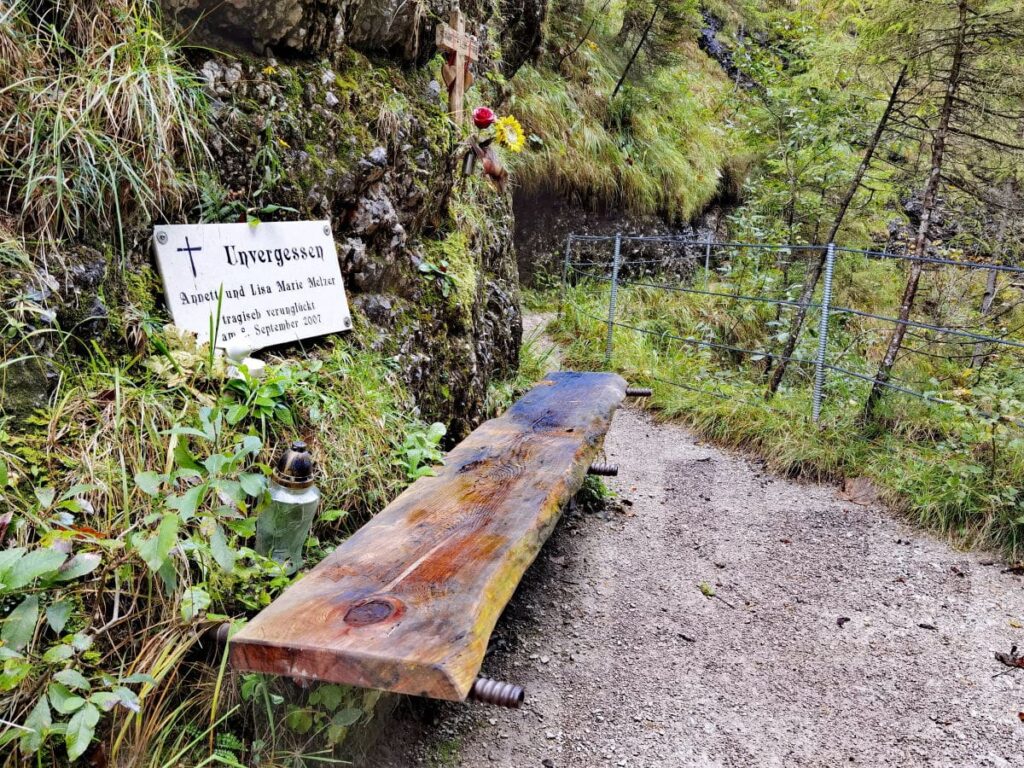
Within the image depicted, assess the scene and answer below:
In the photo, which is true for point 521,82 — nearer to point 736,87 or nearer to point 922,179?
point 922,179

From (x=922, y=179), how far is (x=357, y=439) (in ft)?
15.1

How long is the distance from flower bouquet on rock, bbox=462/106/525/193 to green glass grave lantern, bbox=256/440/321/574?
8.21 feet

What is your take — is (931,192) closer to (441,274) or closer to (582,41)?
(441,274)

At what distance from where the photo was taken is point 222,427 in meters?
2.04

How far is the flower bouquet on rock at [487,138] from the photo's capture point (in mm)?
3685

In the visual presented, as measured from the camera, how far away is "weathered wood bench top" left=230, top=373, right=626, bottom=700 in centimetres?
129

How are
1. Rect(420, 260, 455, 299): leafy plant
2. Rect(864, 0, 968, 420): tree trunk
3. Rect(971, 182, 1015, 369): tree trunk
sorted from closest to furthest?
Rect(420, 260, 455, 299): leafy plant < Rect(864, 0, 968, 420): tree trunk < Rect(971, 182, 1015, 369): tree trunk

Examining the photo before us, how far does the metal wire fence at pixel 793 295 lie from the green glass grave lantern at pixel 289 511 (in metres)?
3.30

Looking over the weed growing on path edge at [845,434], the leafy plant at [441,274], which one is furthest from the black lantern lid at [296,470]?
the weed growing on path edge at [845,434]

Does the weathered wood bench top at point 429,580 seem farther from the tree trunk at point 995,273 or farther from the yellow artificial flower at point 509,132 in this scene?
the tree trunk at point 995,273

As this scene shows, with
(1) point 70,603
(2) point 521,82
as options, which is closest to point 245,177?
(1) point 70,603

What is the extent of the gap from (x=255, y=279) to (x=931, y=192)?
4.02 meters

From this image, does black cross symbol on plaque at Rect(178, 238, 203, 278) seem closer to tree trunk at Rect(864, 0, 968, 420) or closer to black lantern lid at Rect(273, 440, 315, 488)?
black lantern lid at Rect(273, 440, 315, 488)

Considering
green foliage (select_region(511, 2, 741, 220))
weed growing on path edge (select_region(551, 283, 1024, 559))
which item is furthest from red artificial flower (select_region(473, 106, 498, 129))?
green foliage (select_region(511, 2, 741, 220))
